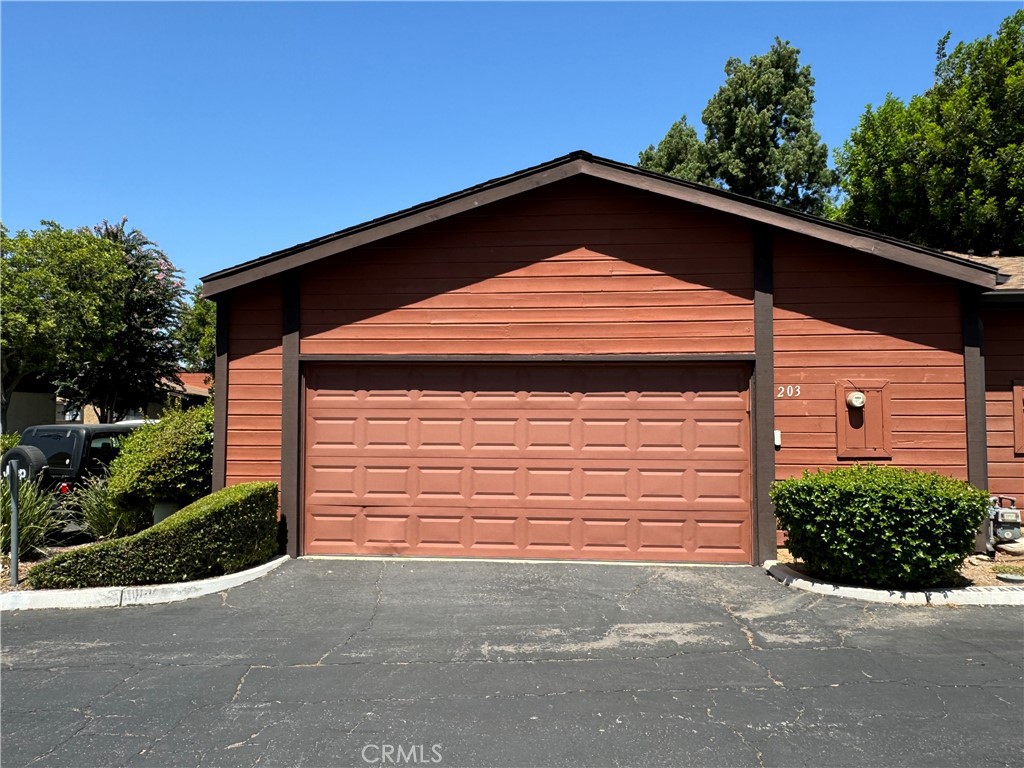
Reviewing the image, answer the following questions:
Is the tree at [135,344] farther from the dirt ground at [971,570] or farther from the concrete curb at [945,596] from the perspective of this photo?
the concrete curb at [945,596]

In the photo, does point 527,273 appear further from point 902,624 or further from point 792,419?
point 902,624

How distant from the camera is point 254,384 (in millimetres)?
8500

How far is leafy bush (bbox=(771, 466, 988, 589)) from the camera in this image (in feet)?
20.3

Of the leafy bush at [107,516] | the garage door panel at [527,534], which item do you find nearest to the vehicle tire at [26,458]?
the leafy bush at [107,516]

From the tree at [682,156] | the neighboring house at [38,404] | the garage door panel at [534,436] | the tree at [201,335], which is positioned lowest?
the garage door panel at [534,436]

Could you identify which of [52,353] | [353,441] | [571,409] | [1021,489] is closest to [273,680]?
[353,441]

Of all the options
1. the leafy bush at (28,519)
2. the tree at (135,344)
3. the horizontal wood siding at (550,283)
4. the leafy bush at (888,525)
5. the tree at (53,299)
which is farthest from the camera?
the tree at (135,344)

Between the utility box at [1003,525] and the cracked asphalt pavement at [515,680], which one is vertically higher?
the utility box at [1003,525]

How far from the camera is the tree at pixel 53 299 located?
2072 centimetres

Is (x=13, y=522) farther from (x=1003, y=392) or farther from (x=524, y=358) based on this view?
(x=1003, y=392)

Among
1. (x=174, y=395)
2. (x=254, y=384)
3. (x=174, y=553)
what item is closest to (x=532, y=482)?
(x=254, y=384)

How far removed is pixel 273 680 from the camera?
4.65 m

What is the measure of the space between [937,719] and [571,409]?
4.87 metres

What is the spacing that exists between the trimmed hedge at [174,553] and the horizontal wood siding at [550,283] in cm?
225
